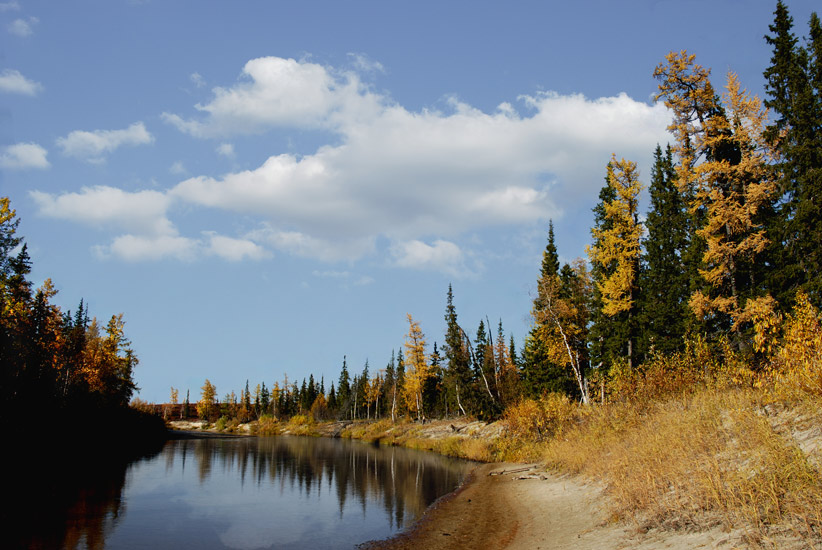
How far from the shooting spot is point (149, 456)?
42844 millimetres

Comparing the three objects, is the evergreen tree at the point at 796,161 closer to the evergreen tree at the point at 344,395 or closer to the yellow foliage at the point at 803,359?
the yellow foliage at the point at 803,359

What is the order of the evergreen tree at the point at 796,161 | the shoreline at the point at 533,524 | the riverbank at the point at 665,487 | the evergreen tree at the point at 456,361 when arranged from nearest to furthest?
1. the riverbank at the point at 665,487
2. the shoreline at the point at 533,524
3. the evergreen tree at the point at 796,161
4. the evergreen tree at the point at 456,361

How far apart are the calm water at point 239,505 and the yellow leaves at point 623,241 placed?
52.8 feet

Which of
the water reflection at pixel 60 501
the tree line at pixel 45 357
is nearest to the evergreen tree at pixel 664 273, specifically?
the water reflection at pixel 60 501

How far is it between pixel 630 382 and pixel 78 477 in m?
29.0

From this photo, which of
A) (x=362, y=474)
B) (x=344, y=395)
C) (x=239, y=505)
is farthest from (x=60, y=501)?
(x=344, y=395)

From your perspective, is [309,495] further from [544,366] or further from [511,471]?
[544,366]

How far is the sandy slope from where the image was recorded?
30.3 ft

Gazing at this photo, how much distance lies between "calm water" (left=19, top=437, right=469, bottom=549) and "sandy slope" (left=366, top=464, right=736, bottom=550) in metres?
1.73

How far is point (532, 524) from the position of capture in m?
13.9

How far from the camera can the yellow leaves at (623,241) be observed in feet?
109

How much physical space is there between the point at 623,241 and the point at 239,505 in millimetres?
28647

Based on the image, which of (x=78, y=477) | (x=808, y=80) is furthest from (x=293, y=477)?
(x=808, y=80)

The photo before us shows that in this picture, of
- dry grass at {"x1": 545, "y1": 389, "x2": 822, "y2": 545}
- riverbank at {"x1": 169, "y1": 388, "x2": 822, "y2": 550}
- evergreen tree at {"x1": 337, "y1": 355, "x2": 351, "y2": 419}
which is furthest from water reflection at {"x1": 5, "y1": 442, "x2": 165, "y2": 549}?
evergreen tree at {"x1": 337, "y1": 355, "x2": 351, "y2": 419}
